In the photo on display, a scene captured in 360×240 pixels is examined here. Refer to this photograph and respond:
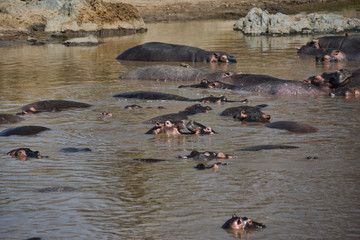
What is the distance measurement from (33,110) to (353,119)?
5372 mm

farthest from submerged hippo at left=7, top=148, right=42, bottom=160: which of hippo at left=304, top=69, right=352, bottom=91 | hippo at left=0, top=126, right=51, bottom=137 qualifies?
hippo at left=304, top=69, right=352, bottom=91

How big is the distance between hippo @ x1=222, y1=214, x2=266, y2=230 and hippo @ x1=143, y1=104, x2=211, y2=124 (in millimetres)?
4652

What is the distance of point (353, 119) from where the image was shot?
31.5ft

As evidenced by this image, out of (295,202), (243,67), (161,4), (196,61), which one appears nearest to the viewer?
(295,202)

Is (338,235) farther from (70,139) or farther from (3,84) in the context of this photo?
(3,84)

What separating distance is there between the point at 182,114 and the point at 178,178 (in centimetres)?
353

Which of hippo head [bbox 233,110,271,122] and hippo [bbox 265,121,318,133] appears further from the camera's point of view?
hippo head [bbox 233,110,271,122]

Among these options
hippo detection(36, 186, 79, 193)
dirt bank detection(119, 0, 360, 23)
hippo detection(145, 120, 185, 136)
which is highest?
dirt bank detection(119, 0, 360, 23)

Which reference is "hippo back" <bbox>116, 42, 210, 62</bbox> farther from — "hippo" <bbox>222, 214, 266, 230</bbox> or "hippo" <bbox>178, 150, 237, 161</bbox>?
"hippo" <bbox>222, 214, 266, 230</bbox>

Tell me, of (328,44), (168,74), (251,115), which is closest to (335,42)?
(328,44)

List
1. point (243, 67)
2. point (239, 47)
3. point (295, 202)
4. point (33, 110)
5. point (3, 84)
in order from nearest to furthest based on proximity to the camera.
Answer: point (295, 202), point (33, 110), point (3, 84), point (243, 67), point (239, 47)

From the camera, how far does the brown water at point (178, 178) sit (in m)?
5.20

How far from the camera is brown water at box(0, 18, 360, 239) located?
17.0 ft

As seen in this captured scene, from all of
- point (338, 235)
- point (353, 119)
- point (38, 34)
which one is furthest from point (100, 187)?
point (38, 34)
